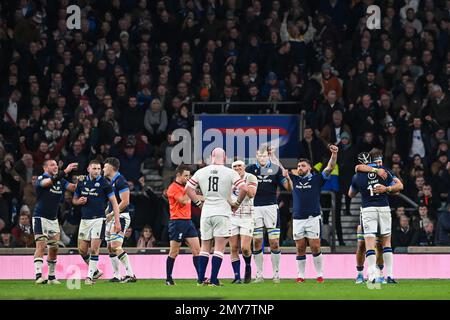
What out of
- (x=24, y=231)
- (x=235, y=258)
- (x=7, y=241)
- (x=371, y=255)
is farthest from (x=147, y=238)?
(x=371, y=255)

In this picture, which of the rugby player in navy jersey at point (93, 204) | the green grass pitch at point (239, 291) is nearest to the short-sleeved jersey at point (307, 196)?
the green grass pitch at point (239, 291)

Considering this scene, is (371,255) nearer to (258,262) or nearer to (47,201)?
(258,262)

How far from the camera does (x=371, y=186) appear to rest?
26.1 meters

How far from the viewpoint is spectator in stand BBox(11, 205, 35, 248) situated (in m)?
31.5

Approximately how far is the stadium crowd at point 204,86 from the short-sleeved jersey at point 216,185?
23.9 ft

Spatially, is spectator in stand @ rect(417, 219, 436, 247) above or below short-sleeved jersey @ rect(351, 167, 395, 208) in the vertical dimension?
below

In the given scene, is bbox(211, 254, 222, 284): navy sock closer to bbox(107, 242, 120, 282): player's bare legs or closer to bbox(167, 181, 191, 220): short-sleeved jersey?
bbox(167, 181, 191, 220): short-sleeved jersey

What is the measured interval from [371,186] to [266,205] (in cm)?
262

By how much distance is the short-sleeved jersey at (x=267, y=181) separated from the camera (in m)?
27.4

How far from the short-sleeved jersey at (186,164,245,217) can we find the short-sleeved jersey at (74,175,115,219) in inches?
105

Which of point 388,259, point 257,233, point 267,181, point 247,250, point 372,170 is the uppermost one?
point 372,170

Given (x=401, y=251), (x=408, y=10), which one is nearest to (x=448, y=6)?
(x=408, y=10)

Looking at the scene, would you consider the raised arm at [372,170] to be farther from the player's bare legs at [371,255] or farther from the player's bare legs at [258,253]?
the player's bare legs at [258,253]

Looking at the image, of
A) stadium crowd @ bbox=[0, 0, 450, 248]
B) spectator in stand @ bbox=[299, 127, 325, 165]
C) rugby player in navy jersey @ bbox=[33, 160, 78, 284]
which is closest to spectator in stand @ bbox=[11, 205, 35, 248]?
stadium crowd @ bbox=[0, 0, 450, 248]
